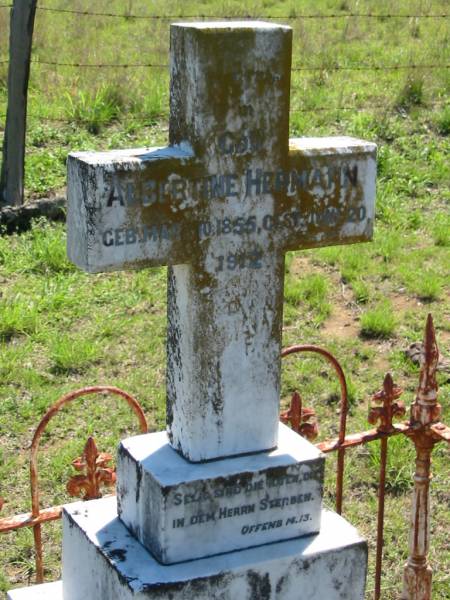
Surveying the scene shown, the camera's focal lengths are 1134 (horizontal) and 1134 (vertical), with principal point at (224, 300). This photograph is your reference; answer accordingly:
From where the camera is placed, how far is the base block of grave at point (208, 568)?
3018 mm

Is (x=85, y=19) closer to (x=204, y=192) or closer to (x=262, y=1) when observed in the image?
(x=262, y=1)

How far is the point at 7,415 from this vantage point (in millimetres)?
5270

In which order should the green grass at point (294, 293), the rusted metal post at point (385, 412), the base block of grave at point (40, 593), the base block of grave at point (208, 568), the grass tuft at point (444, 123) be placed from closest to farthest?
the base block of grave at point (208, 568)
the base block of grave at point (40, 593)
the rusted metal post at point (385, 412)
the green grass at point (294, 293)
the grass tuft at point (444, 123)

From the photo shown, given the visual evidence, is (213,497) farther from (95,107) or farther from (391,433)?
(95,107)

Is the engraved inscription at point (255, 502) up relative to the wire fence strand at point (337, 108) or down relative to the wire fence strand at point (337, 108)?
down

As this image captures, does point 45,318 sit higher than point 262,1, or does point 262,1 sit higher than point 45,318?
point 262,1

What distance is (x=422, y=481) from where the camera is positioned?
3.61 meters

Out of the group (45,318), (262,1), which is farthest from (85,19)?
(45,318)

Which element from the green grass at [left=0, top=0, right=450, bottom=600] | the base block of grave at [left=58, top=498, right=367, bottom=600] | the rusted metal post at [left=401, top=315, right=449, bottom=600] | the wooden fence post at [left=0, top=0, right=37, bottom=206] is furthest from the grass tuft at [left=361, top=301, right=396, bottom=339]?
the base block of grave at [left=58, top=498, right=367, bottom=600]

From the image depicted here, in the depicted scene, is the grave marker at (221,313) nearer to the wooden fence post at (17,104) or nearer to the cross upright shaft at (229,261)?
the cross upright shaft at (229,261)

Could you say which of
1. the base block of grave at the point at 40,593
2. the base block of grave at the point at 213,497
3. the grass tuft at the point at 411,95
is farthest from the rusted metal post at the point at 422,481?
the grass tuft at the point at 411,95

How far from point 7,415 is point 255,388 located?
2.38 m

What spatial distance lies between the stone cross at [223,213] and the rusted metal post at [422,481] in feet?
2.03

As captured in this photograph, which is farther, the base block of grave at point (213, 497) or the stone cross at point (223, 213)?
the base block of grave at point (213, 497)
